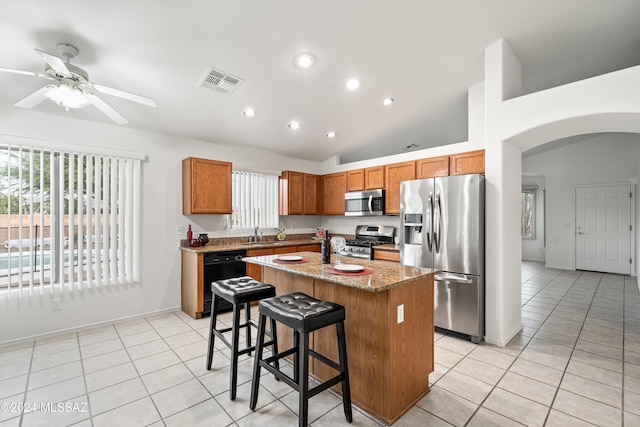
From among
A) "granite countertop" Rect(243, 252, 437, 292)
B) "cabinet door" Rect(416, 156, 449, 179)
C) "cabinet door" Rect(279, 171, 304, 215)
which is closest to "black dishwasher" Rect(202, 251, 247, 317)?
"cabinet door" Rect(279, 171, 304, 215)

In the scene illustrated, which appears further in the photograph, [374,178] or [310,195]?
[310,195]

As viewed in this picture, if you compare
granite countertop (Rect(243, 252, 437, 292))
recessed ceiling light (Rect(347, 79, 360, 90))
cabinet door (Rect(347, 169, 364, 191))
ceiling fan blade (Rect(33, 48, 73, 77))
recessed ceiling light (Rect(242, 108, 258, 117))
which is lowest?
granite countertop (Rect(243, 252, 437, 292))

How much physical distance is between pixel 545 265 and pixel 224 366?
327 inches

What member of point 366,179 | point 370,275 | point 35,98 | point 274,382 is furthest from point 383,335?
point 366,179

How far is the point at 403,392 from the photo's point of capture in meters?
2.04

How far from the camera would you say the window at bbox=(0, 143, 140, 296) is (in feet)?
10.4

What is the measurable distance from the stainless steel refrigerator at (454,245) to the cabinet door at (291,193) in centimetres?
244

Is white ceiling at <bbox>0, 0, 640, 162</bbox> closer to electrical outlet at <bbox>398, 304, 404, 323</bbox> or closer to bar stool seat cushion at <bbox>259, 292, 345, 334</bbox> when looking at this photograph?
bar stool seat cushion at <bbox>259, 292, 345, 334</bbox>

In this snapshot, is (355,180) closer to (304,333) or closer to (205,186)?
(205,186)

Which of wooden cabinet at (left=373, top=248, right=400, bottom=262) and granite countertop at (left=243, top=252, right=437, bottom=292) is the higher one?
granite countertop at (left=243, top=252, right=437, bottom=292)

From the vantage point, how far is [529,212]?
882 centimetres

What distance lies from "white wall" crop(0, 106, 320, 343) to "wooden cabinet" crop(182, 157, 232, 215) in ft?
0.61

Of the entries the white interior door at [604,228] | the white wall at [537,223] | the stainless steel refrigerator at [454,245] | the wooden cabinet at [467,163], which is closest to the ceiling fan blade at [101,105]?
the stainless steel refrigerator at [454,245]

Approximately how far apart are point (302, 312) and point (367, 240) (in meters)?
3.60
